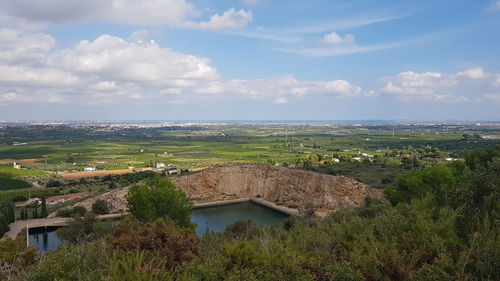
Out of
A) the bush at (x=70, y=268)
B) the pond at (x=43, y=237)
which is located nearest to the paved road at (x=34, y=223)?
the pond at (x=43, y=237)

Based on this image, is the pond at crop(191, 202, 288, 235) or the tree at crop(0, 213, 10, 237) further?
the pond at crop(191, 202, 288, 235)

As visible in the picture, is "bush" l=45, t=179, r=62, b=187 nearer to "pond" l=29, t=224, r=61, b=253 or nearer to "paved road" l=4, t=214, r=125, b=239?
"paved road" l=4, t=214, r=125, b=239

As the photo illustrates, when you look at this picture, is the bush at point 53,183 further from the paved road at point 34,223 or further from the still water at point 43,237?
the still water at point 43,237

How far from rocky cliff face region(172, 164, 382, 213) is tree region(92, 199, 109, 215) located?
9.32m

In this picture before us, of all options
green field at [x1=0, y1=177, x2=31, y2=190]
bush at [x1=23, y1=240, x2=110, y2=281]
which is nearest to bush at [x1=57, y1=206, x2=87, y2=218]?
green field at [x1=0, y1=177, x2=31, y2=190]

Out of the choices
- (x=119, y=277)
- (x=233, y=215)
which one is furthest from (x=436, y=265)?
(x=233, y=215)

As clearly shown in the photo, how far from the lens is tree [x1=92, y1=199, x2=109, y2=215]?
3859 centimetres

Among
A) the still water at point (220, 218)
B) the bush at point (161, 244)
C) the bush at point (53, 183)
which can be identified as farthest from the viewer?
the bush at point (53, 183)

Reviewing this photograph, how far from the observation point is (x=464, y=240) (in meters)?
10.5

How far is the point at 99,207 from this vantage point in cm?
3869

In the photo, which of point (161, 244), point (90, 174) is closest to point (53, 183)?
point (90, 174)

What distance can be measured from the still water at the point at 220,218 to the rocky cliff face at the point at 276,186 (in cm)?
322

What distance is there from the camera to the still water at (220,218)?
105ft

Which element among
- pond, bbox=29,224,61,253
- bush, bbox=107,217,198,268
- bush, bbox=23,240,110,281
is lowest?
pond, bbox=29,224,61,253
